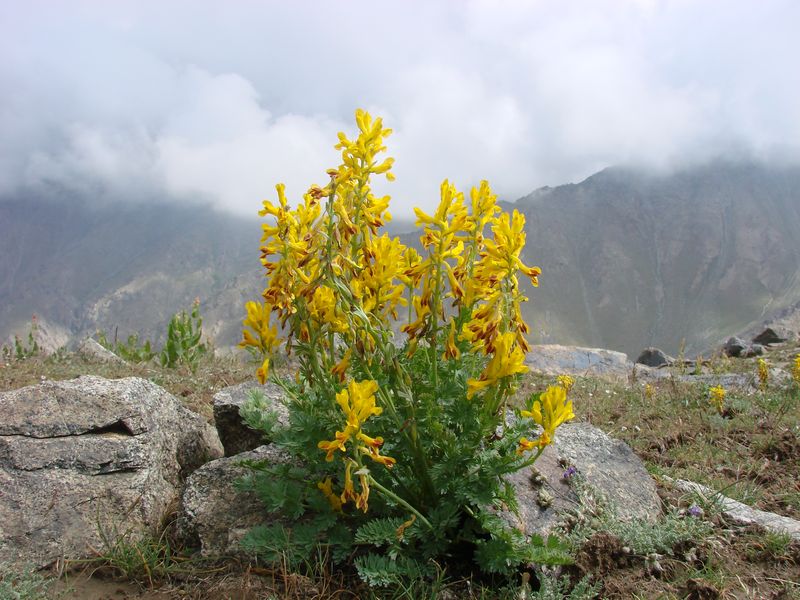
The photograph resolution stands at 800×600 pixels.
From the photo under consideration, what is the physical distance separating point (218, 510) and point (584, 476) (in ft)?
7.86

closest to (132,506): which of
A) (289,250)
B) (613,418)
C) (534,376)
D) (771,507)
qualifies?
(289,250)

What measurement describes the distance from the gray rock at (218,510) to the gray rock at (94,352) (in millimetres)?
6494

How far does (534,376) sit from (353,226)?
27.9 feet

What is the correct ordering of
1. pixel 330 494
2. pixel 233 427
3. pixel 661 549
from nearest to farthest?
pixel 330 494 → pixel 661 549 → pixel 233 427

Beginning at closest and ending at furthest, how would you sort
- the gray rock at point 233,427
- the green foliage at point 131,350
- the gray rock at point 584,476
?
the gray rock at point 584,476, the gray rock at point 233,427, the green foliage at point 131,350

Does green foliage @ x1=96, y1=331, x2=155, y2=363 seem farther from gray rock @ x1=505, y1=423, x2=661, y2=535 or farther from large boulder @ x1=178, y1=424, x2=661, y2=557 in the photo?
gray rock @ x1=505, y1=423, x2=661, y2=535

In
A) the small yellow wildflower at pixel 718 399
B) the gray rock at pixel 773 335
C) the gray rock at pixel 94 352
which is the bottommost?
the gray rock at pixel 773 335

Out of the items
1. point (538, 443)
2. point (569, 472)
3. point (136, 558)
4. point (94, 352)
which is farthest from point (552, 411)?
point (94, 352)

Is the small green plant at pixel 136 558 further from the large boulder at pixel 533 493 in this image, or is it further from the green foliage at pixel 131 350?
the green foliage at pixel 131 350

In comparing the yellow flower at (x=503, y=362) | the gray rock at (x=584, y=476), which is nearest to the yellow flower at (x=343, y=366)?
the yellow flower at (x=503, y=362)

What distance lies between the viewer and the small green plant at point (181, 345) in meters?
10.0

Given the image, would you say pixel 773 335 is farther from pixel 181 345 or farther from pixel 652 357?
pixel 181 345

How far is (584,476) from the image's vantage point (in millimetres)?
3977

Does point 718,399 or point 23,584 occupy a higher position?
point 23,584
